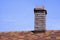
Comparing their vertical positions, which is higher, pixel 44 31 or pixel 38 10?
pixel 38 10

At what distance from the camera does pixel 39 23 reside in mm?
19359

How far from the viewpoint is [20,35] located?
62.9 feet

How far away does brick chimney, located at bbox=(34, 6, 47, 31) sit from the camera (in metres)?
19.2

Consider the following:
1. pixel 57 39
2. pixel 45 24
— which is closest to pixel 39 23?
pixel 45 24

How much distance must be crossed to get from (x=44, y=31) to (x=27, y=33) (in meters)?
1.13

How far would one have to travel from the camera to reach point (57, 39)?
1816cm

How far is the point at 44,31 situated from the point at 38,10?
1553 millimetres

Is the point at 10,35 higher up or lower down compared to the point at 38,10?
lower down

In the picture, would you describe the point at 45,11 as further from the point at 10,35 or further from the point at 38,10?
the point at 10,35

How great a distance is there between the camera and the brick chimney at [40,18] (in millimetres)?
19203

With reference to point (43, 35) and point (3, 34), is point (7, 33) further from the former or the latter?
point (43, 35)

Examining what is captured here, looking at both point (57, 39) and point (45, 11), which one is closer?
point (57, 39)

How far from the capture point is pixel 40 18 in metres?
19.5

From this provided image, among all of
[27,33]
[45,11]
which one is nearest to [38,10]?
[45,11]
